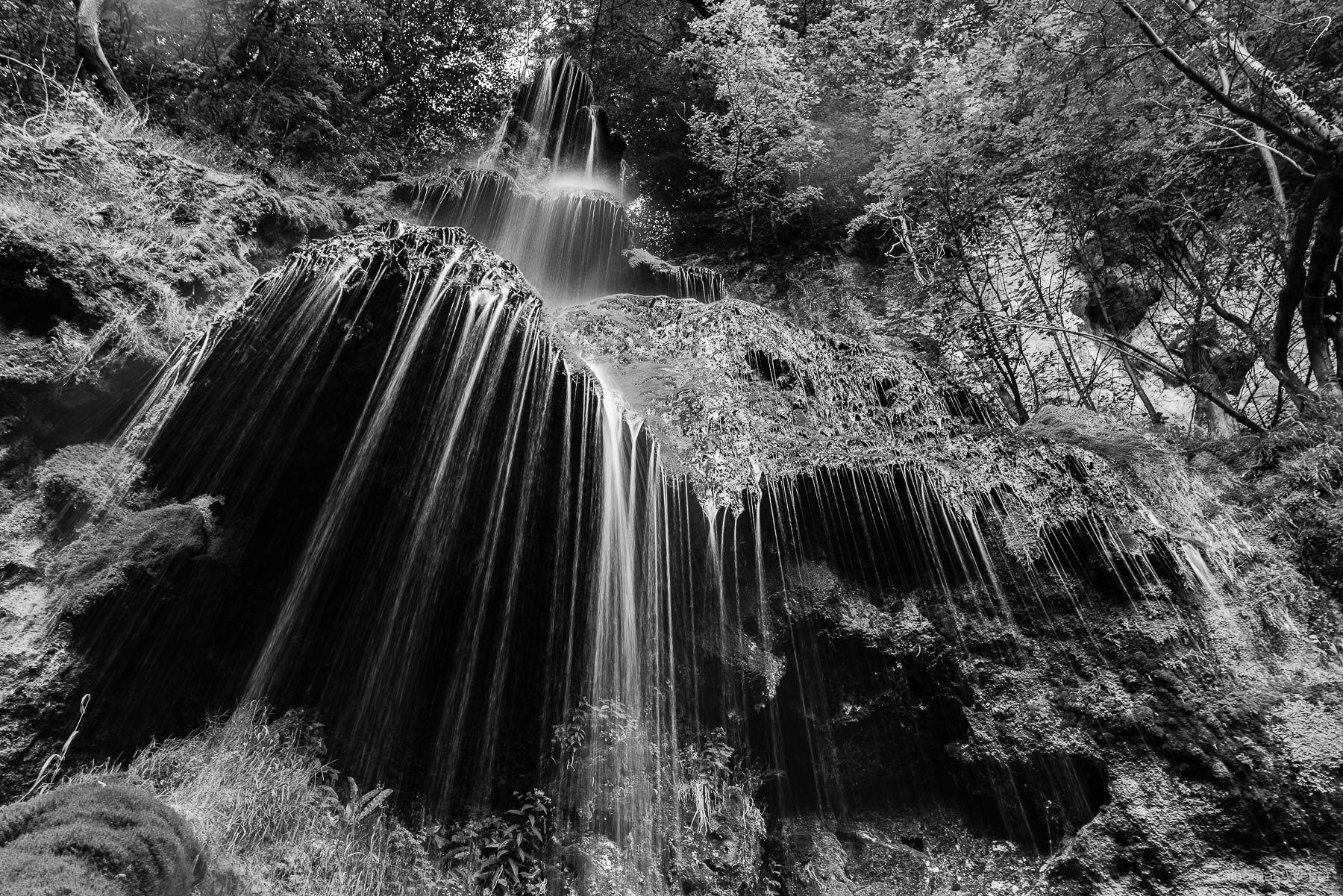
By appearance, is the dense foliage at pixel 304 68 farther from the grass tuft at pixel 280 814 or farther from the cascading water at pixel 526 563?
the grass tuft at pixel 280 814

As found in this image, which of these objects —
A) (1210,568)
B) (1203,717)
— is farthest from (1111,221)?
(1203,717)

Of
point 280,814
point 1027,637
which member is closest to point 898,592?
point 1027,637

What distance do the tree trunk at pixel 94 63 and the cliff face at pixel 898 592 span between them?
354 cm

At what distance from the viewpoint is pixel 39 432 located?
519 cm

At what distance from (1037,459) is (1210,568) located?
1.80 m

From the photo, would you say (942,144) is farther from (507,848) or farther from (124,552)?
(124,552)

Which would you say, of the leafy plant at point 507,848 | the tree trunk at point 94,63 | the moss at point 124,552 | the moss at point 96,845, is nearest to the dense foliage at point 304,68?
the tree trunk at point 94,63

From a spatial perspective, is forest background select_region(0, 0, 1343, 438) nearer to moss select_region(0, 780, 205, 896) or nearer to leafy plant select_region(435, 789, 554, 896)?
moss select_region(0, 780, 205, 896)

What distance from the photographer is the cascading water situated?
6.11 meters

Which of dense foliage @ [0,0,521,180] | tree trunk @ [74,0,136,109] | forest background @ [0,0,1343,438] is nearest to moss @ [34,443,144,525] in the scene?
forest background @ [0,0,1343,438]

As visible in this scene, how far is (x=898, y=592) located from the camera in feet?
23.0

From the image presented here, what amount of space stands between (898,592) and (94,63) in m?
12.8

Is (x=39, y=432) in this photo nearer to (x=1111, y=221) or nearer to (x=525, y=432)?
(x=525, y=432)

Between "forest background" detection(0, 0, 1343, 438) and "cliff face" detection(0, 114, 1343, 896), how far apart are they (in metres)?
2.18
